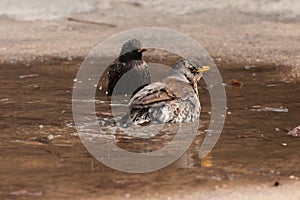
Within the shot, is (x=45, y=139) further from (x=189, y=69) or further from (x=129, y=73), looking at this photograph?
(x=129, y=73)

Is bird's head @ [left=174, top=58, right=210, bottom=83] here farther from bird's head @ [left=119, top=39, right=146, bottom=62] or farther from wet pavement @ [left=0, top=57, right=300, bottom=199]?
bird's head @ [left=119, top=39, right=146, bottom=62]

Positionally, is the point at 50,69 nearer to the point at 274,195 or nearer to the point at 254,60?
the point at 254,60

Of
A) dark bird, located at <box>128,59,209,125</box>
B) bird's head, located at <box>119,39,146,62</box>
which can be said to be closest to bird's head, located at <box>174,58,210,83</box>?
dark bird, located at <box>128,59,209,125</box>

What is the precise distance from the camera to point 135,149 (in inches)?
297

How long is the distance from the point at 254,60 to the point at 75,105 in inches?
132

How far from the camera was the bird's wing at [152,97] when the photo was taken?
816 cm

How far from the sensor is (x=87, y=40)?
13500mm

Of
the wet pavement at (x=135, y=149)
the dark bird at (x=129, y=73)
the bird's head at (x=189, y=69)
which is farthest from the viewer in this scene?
the dark bird at (x=129, y=73)

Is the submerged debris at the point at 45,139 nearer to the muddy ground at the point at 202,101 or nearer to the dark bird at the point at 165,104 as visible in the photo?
the muddy ground at the point at 202,101

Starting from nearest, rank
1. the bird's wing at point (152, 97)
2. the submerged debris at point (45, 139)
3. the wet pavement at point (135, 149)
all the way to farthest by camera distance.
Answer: the wet pavement at point (135, 149) → the submerged debris at point (45, 139) → the bird's wing at point (152, 97)

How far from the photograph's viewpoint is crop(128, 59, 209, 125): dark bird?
323 inches

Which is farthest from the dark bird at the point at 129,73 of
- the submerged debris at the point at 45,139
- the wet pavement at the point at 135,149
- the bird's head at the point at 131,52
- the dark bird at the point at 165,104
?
the submerged debris at the point at 45,139

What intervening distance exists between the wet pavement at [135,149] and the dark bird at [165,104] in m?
0.22

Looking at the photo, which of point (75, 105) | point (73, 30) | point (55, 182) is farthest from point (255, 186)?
point (73, 30)
